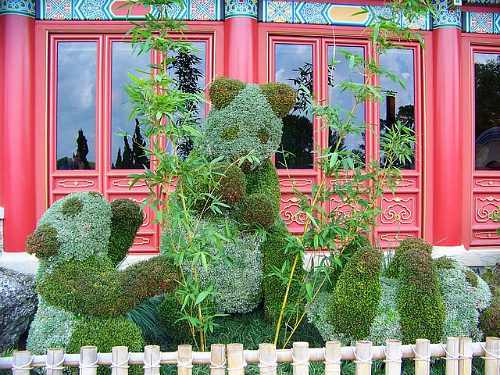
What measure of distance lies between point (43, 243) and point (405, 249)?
243 centimetres

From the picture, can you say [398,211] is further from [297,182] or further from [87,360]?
[87,360]

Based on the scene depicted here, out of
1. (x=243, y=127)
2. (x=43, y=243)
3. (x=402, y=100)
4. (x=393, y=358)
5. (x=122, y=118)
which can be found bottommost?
(x=393, y=358)

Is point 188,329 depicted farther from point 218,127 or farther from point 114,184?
point 114,184

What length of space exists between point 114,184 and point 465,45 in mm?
5038

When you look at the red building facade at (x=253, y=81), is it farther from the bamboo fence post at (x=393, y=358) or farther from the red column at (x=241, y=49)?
the bamboo fence post at (x=393, y=358)

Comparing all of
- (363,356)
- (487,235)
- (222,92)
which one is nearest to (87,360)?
(363,356)

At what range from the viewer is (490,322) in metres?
2.48

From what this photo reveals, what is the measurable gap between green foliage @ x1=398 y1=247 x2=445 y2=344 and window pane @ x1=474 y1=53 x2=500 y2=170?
3494mm

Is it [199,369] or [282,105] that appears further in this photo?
[282,105]

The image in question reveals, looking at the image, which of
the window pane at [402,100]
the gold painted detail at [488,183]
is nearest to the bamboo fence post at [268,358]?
the window pane at [402,100]

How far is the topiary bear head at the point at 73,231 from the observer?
7.45 feet

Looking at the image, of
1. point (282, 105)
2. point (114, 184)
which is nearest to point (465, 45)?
point (282, 105)

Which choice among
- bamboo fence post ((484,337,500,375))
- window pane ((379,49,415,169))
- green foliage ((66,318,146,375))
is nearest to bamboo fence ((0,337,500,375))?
bamboo fence post ((484,337,500,375))

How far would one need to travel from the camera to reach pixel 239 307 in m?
2.79
